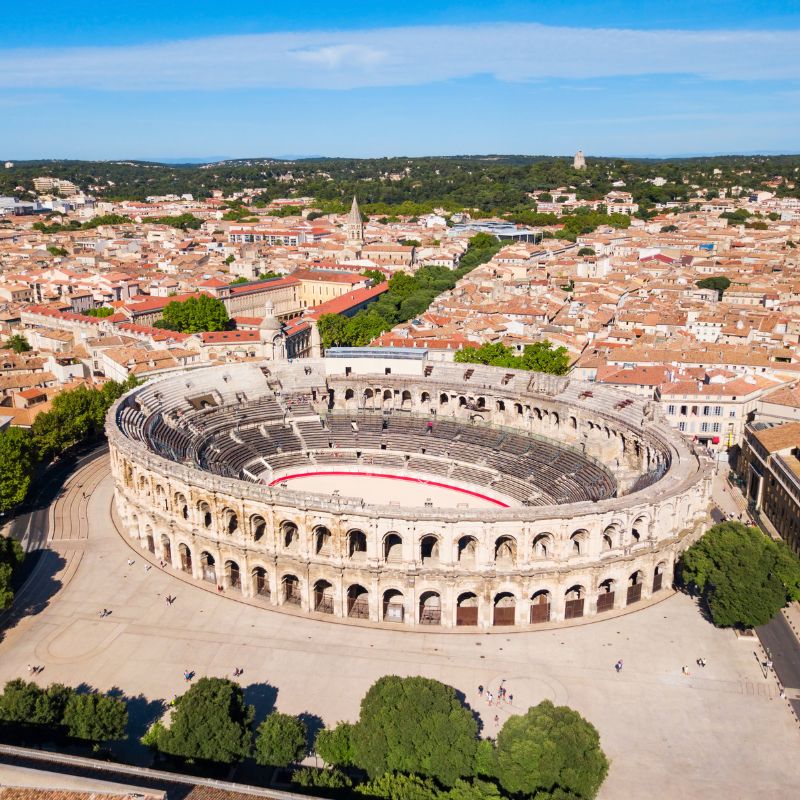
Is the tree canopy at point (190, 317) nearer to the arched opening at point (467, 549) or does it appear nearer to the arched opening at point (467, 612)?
the arched opening at point (467, 549)

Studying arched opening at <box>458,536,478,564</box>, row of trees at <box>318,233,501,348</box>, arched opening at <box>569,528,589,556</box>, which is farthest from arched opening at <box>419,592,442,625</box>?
row of trees at <box>318,233,501,348</box>

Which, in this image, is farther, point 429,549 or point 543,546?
point 429,549

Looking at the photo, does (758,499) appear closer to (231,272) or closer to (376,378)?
(376,378)

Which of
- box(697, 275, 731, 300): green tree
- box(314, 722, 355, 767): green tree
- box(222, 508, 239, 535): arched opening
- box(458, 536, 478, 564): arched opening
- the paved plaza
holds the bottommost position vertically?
the paved plaza

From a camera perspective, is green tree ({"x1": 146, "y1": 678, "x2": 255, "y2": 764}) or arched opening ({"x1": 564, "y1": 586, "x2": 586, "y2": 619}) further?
arched opening ({"x1": 564, "y1": 586, "x2": 586, "y2": 619})

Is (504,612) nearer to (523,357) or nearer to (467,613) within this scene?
(467,613)

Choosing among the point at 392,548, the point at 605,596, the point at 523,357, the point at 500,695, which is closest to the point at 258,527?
the point at 392,548

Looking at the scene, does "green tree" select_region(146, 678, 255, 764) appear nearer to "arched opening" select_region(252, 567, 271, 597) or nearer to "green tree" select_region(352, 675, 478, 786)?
"green tree" select_region(352, 675, 478, 786)
